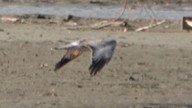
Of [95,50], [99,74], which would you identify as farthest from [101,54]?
[99,74]

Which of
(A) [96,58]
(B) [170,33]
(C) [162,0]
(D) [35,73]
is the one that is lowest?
(C) [162,0]

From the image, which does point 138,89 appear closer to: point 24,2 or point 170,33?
point 170,33

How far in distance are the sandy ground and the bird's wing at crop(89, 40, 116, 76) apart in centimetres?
58

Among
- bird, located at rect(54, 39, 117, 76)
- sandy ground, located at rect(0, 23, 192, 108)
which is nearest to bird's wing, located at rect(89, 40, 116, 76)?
bird, located at rect(54, 39, 117, 76)

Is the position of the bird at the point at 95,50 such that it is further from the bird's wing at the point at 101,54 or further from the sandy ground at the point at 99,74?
the sandy ground at the point at 99,74

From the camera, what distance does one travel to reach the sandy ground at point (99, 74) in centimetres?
945

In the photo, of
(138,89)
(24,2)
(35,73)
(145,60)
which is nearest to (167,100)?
(138,89)

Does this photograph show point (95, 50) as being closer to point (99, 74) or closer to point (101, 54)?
point (101, 54)

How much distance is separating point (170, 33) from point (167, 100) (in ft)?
22.3

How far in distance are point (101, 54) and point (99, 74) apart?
2.53 metres

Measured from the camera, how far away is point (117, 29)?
1653cm

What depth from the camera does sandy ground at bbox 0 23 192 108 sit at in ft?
31.0

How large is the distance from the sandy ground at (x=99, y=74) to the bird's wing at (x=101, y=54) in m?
0.58

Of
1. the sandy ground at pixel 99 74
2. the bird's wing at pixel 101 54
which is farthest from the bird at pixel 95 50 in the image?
the sandy ground at pixel 99 74
